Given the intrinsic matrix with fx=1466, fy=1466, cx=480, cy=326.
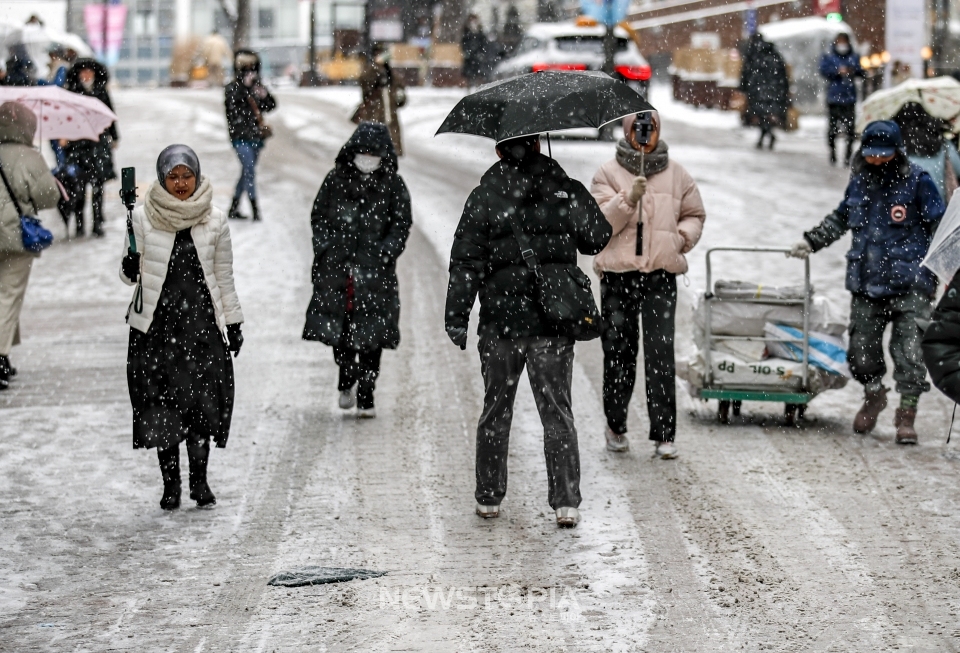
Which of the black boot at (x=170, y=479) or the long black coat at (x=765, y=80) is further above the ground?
the long black coat at (x=765, y=80)

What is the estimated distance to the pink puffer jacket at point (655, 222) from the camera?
809 cm

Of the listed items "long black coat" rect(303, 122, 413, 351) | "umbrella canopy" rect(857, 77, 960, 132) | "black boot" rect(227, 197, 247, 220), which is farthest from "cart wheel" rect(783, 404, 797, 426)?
"black boot" rect(227, 197, 247, 220)

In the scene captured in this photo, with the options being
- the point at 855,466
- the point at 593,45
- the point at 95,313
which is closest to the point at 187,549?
the point at 855,466

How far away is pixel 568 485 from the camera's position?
22.8 feet

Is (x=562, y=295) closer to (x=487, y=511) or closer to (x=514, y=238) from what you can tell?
(x=514, y=238)

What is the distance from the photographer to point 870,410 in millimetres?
8836

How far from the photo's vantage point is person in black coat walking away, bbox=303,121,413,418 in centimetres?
911

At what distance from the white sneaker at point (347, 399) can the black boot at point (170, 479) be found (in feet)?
6.77

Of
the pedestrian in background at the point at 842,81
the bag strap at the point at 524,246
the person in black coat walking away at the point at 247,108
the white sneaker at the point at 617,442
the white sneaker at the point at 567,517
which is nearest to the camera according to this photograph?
the bag strap at the point at 524,246

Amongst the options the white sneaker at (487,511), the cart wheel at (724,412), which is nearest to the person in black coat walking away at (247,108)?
the cart wheel at (724,412)

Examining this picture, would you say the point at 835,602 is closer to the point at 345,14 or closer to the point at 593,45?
the point at 593,45

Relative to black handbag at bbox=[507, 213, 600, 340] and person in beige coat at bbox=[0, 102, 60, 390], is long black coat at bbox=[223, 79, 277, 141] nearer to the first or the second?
person in beige coat at bbox=[0, 102, 60, 390]

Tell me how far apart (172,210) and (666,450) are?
9.89 ft

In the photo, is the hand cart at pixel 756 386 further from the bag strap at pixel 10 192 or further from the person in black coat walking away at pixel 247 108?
the person in black coat walking away at pixel 247 108
